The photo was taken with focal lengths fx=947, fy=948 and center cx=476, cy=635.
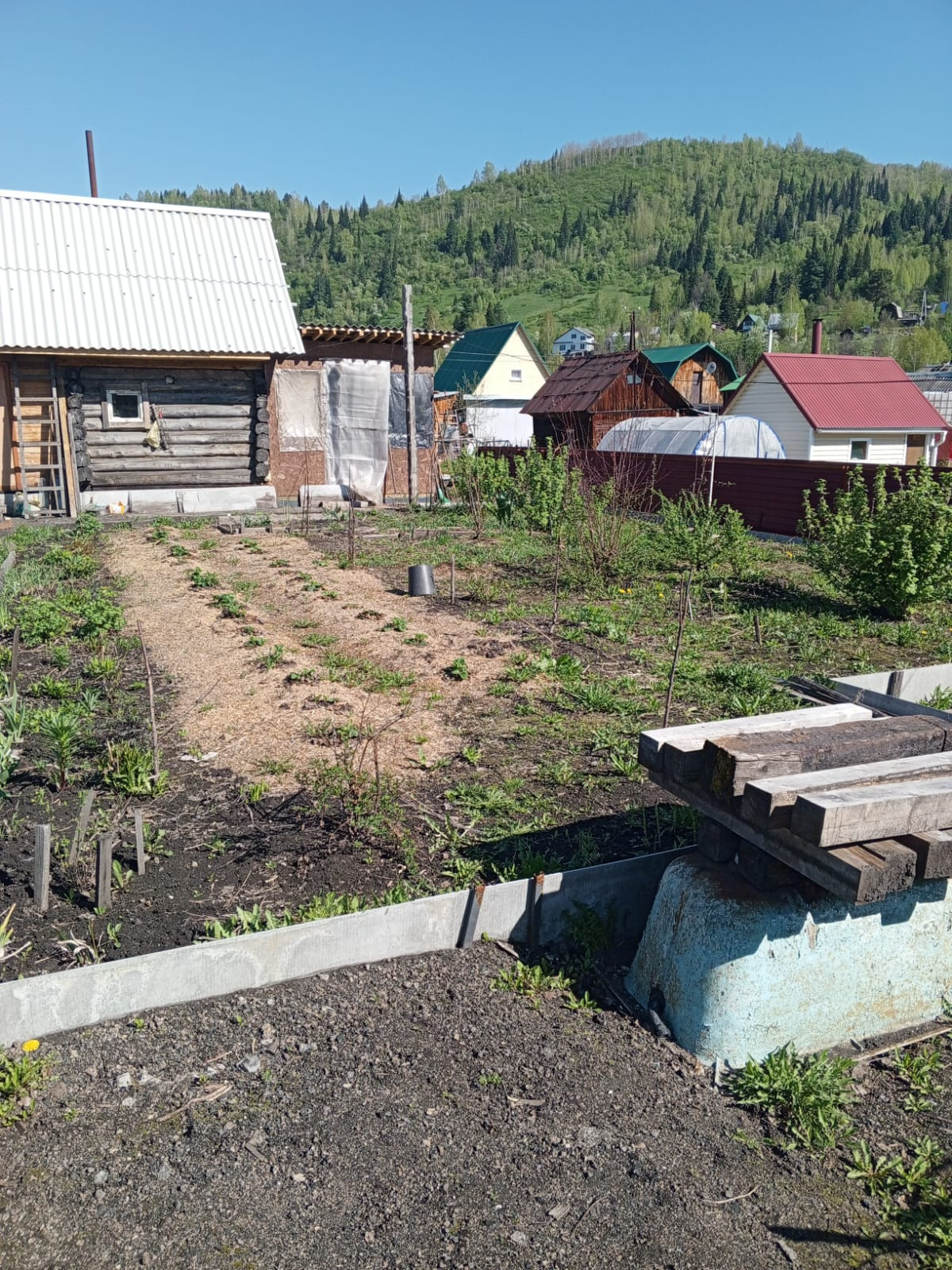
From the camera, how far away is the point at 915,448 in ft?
82.4

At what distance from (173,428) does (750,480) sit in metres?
10.3

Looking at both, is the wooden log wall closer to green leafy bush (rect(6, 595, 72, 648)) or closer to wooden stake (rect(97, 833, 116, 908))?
green leafy bush (rect(6, 595, 72, 648))

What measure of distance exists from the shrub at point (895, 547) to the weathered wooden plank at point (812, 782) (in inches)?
235

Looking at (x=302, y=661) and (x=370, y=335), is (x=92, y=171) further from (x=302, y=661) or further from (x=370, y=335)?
(x=302, y=661)

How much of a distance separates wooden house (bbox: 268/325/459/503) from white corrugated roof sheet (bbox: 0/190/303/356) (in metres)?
1.19

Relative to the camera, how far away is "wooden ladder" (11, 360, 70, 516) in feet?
52.3

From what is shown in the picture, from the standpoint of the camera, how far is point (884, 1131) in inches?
124

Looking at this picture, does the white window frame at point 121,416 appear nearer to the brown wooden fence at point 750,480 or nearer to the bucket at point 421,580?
the brown wooden fence at point 750,480

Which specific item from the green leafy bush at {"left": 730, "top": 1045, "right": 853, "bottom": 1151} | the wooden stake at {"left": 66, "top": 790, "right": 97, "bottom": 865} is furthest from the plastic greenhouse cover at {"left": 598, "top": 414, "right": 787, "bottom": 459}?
the green leafy bush at {"left": 730, "top": 1045, "right": 853, "bottom": 1151}

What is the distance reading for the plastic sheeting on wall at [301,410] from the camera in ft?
61.2

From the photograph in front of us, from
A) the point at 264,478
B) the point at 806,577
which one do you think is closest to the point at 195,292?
the point at 264,478

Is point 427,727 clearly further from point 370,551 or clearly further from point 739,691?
point 370,551

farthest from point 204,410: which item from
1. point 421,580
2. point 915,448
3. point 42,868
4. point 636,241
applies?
point 636,241

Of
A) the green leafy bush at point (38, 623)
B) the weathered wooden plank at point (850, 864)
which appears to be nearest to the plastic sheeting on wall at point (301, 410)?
the green leafy bush at point (38, 623)
